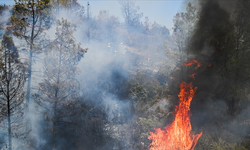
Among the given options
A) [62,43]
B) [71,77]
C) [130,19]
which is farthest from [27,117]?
[130,19]

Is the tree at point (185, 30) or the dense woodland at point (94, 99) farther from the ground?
the tree at point (185, 30)

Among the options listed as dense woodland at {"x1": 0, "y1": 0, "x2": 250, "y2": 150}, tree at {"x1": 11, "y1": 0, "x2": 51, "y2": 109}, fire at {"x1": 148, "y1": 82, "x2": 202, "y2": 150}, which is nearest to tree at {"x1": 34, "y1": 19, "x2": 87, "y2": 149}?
dense woodland at {"x1": 0, "y1": 0, "x2": 250, "y2": 150}

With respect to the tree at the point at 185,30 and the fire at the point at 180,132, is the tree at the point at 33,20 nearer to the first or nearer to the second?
the fire at the point at 180,132

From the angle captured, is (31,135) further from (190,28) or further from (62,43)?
(190,28)

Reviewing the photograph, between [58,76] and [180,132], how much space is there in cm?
879

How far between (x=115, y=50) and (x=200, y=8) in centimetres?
1648

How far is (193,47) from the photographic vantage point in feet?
38.8

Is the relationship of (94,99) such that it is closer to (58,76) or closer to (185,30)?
(58,76)

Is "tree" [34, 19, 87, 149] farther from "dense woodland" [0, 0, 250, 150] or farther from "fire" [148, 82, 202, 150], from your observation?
"fire" [148, 82, 202, 150]

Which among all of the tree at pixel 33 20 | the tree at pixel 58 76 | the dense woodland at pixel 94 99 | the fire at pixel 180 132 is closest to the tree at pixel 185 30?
the dense woodland at pixel 94 99

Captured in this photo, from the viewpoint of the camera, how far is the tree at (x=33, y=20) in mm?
9727

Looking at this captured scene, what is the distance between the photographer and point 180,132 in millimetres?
9984

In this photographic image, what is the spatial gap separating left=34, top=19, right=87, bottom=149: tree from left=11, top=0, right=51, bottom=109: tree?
1249 mm

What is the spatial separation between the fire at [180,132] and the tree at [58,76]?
6567 millimetres
